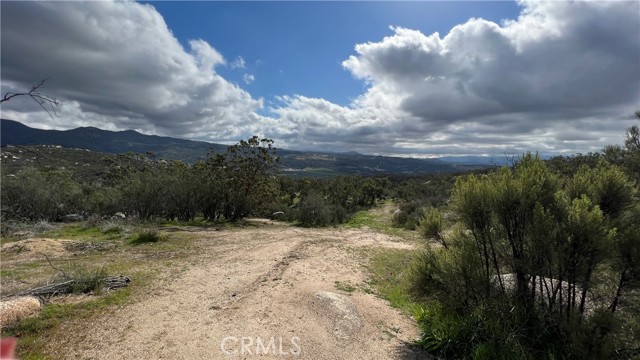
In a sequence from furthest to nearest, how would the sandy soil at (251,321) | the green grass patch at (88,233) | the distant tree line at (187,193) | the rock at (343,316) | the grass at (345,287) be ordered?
the distant tree line at (187,193), the green grass patch at (88,233), the grass at (345,287), the rock at (343,316), the sandy soil at (251,321)

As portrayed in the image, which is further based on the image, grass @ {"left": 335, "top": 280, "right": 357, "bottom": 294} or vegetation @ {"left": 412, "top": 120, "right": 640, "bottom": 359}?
grass @ {"left": 335, "top": 280, "right": 357, "bottom": 294}

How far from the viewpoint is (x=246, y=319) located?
7.67m

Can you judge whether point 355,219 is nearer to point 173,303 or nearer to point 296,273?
point 296,273

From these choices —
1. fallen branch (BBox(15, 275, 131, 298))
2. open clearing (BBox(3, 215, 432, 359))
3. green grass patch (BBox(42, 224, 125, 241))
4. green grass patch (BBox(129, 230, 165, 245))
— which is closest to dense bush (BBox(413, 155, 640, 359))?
open clearing (BBox(3, 215, 432, 359))

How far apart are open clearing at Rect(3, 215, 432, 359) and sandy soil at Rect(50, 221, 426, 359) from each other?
2cm

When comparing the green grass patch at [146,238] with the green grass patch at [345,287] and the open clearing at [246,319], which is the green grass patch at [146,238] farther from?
the green grass patch at [345,287]

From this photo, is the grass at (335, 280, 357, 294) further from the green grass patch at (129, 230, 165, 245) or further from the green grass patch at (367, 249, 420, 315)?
the green grass patch at (129, 230, 165, 245)

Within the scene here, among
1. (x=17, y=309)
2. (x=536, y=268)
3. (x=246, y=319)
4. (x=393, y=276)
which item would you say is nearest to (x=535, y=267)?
(x=536, y=268)

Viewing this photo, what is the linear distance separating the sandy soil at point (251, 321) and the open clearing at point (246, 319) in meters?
0.02

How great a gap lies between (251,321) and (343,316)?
206 centimetres

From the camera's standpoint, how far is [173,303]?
852cm

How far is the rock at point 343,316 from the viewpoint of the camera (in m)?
7.48

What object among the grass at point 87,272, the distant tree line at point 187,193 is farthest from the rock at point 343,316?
the distant tree line at point 187,193

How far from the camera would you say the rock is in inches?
295
